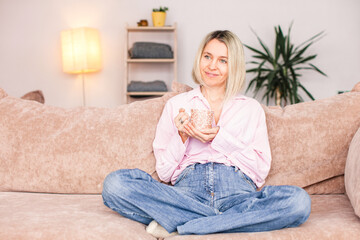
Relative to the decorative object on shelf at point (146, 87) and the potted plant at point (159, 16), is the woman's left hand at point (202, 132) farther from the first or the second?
the potted plant at point (159, 16)

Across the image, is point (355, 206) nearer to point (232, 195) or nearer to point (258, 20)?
point (232, 195)

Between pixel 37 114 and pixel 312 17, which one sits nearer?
pixel 37 114

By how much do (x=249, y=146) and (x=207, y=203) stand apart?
0.33 metres

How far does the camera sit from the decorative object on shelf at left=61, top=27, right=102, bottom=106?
13.3 feet

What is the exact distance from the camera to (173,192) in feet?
4.62

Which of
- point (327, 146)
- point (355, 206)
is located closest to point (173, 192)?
point (355, 206)

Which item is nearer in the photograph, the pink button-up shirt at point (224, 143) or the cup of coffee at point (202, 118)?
the cup of coffee at point (202, 118)

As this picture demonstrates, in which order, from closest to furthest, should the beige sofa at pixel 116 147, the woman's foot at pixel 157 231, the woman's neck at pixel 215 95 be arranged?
the woman's foot at pixel 157 231
the beige sofa at pixel 116 147
the woman's neck at pixel 215 95

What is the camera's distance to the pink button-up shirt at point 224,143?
1.65 meters

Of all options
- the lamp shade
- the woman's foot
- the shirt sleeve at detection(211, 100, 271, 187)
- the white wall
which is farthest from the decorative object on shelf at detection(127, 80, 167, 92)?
the woman's foot

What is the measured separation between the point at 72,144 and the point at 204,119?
643 mm

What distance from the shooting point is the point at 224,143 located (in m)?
1.64

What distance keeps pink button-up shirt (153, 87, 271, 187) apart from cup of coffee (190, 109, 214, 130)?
12 cm

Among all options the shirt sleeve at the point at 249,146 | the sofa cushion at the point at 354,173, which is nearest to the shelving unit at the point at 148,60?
the shirt sleeve at the point at 249,146
